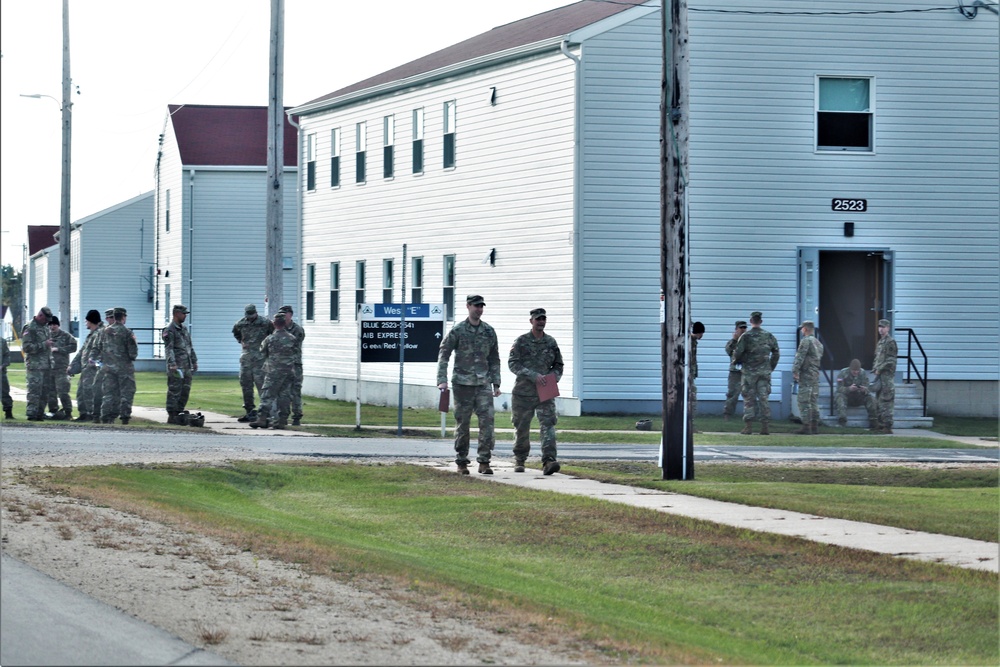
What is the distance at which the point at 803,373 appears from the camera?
995 inches

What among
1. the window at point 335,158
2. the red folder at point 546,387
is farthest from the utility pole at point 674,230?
the window at point 335,158

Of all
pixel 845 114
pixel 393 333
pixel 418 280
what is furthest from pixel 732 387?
pixel 418 280

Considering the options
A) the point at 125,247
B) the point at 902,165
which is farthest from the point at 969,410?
the point at 125,247

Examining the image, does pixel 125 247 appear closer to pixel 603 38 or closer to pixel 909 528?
pixel 603 38

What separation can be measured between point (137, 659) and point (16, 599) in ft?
6.31

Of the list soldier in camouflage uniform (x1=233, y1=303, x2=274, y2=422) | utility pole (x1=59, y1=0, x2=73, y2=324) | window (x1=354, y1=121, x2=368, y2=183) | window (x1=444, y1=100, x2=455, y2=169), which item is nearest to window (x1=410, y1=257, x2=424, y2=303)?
window (x1=444, y1=100, x2=455, y2=169)

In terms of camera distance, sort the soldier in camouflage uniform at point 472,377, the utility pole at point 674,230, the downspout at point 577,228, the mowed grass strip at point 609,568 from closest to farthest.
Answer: the mowed grass strip at point 609,568, the utility pole at point 674,230, the soldier in camouflage uniform at point 472,377, the downspout at point 577,228

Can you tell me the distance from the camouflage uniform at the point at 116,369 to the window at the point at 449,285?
29.6ft

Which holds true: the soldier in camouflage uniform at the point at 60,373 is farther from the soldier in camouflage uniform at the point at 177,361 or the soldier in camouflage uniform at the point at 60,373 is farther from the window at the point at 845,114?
the window at the point at 845,114

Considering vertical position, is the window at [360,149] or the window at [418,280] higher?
the window at [360,149]

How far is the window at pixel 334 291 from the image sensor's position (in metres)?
37.1

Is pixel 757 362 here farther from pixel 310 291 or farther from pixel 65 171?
pixel 65 171

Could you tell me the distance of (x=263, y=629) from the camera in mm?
7867

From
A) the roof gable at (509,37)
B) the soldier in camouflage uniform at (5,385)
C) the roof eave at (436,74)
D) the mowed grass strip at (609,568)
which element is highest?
the roof gable at (509,37)
